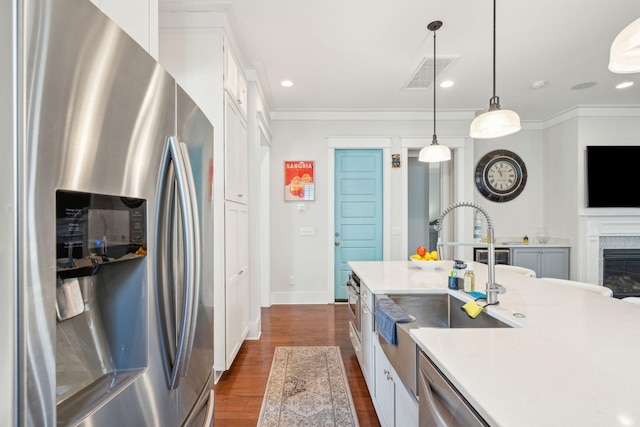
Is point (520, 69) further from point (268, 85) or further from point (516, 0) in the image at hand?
point (268, 85)

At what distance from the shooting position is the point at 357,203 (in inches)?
173

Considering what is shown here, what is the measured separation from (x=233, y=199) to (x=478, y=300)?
192cm

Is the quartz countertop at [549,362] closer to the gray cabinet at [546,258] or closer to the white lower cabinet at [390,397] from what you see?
the white lower cabinet at [390,397]

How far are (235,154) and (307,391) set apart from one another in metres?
1.95

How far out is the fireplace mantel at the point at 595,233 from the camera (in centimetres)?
404

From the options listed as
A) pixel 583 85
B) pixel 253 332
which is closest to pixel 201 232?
pixel 253 332

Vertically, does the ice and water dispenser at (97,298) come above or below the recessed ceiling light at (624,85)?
below

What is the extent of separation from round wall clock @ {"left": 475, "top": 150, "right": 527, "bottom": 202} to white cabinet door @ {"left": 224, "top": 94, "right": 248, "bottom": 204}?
371cm

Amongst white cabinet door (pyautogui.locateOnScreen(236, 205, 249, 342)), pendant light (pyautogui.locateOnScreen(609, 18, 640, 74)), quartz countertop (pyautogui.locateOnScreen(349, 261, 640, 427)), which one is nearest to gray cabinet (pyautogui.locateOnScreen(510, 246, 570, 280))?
quartz countertop (pyautogui.locateOnScreen(349, 261, 640, 427))

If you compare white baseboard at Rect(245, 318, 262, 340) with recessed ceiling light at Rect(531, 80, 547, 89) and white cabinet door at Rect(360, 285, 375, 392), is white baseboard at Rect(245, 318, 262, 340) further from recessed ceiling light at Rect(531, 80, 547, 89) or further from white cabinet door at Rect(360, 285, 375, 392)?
recessed ceiling light at Rect(531, 80, 547, 89)

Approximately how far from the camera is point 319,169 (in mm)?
4332

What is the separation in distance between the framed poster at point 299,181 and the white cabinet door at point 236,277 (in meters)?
1.37

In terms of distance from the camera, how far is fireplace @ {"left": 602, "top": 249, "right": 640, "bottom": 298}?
162 inches

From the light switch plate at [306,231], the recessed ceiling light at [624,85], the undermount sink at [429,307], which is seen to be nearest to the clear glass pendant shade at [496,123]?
the undermount sink at [429,307]
